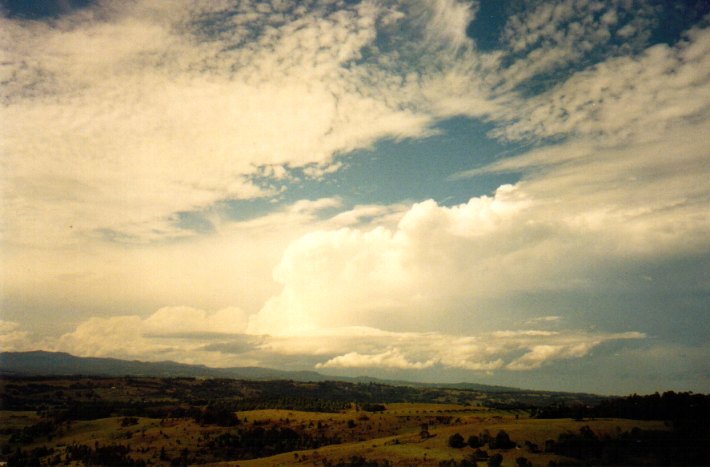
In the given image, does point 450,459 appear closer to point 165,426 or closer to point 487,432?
point 487,432

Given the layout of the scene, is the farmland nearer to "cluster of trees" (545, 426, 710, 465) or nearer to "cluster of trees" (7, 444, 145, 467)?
"cluster of trees" (545, 426, 710, 465)

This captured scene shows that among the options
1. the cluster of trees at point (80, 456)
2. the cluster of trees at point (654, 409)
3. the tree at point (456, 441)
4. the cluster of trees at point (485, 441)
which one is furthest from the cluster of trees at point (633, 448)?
the cluster of trees at point (80, 456)

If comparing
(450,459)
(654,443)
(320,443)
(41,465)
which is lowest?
(41,465)

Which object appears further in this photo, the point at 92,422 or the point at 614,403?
the point at 92,422

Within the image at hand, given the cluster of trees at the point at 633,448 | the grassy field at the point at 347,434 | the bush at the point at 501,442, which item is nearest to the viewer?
the cluster of trees at the point at 633,448

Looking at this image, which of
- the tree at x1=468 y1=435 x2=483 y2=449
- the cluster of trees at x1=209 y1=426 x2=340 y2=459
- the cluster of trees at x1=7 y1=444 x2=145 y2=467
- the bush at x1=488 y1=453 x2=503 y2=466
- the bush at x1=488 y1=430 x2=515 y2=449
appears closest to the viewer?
the bush at x1=488 y1=453 x2=503 y2=466

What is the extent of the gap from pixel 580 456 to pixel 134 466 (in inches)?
2735

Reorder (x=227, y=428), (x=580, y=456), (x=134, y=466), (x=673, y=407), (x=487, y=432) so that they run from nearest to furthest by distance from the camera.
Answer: (x=580, y=456), (x=487, y=432), (x=134, y=466), (x=673, y=407), (x=227, y=428)

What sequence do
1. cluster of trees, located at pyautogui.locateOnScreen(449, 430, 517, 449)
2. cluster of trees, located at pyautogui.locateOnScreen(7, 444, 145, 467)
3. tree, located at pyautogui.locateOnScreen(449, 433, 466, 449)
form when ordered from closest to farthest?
cluster of trees, located at pyautogui.locateOnScreen(449, 430, 517, 449), tree, located at pyautogui.locateOnScreen(449, 433, 466, 449), cluster of trees, located at pyautogui.locateOnScreen(7, 444, 145, 467)

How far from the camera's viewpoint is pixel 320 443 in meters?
92.2

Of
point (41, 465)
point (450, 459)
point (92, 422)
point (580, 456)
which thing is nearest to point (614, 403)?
point (580, 456)

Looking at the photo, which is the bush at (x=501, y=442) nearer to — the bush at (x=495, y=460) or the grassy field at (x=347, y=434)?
the grassy field at (x=347, y=434)

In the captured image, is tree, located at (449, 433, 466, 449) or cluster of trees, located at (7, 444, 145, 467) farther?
cluster of trees, located at (7, 444, 145, 467)

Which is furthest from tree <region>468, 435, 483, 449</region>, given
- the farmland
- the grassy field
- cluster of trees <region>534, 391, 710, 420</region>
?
cluster of trees <region>534, 391, 710, 420</region>
